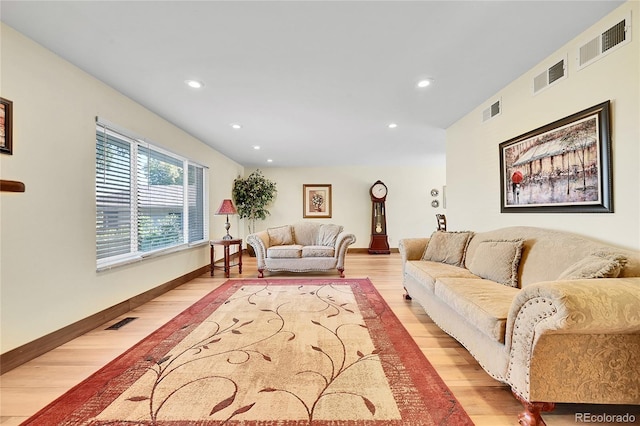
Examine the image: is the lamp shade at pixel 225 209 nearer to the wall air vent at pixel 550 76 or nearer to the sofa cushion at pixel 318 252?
the sofa cushion at pixel 318 252

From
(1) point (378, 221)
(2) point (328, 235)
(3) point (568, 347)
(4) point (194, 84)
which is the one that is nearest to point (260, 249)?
(2) point (328, 235)

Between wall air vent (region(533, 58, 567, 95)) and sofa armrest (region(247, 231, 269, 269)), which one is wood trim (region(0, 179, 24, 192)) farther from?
sofa armrest (region(247, 231, 269, 269))

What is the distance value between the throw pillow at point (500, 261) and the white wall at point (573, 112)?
40cm

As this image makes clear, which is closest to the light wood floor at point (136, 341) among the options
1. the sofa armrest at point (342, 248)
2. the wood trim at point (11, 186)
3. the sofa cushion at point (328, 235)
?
the wood trim at point (11, 186)

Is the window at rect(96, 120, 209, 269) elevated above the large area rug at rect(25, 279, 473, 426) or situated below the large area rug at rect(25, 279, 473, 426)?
above

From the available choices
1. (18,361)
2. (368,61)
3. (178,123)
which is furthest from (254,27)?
(18,361)

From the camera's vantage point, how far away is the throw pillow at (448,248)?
2.87 m

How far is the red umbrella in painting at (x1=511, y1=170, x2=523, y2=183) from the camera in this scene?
2.54 meters

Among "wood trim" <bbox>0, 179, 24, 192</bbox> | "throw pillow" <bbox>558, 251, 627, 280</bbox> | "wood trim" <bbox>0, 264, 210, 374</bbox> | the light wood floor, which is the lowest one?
the light wood floor

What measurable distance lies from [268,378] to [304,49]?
2356mm

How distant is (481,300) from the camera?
1.69 m

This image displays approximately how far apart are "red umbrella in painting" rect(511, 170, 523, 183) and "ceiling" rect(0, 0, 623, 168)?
93 centimetres

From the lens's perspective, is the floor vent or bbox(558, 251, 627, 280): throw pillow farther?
the floor vent

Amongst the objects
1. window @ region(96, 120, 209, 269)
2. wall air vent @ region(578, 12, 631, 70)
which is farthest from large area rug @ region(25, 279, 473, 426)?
wall air vent @ region(578, 12, 631, 70)
